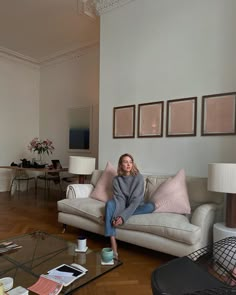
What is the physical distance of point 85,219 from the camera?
2850mm

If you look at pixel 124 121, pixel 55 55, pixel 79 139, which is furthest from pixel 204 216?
pixel 55 55

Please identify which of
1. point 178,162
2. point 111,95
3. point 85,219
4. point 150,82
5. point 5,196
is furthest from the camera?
point 5,196

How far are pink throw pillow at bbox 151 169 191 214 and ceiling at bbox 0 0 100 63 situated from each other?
331 cm

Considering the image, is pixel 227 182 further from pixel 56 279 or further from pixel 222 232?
pixel 56 279

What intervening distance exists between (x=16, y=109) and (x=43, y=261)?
5068mm

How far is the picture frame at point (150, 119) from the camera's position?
335 cm

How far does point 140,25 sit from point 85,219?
9.16 feet

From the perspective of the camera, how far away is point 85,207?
9.20ft

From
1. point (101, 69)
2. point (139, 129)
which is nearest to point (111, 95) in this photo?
point (101, 69)

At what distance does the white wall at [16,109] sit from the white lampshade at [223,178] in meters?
5.13

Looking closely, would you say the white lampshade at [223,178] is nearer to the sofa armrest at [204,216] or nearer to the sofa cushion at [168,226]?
the sofa armrest at [204,216]

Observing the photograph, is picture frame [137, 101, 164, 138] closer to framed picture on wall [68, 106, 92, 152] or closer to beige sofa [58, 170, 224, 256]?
beige sofa [58, 170, 224, 256]

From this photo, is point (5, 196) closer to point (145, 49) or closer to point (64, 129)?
point (64, 129)

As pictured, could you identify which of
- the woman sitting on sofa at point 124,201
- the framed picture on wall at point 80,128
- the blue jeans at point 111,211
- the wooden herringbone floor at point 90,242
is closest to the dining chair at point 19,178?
the wooden herringbone floor at point 90,242
